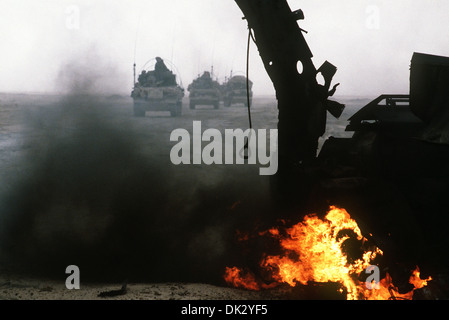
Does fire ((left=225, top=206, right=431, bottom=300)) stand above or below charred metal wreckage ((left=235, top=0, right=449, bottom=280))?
below

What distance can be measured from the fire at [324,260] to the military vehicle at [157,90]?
17.3 meters

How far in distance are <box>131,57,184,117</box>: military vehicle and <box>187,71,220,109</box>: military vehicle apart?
17.7 ft

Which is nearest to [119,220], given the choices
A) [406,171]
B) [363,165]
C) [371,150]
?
[363,165]

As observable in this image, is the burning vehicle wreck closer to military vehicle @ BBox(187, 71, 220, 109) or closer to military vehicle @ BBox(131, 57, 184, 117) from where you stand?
military vehicle @ BBox(131, 57, 184, 117)

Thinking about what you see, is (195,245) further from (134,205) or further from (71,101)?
(71,101)

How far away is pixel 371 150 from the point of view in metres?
4.98

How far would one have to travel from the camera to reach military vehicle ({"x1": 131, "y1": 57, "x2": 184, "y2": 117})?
21797 mm

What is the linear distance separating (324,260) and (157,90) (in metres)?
18.0

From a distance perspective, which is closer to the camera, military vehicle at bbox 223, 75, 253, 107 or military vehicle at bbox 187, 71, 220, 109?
military vehicle at bbox 187, 71, 220, 109

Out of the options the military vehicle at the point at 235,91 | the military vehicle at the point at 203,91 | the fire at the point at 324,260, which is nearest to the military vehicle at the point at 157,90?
the military vehicle at the point at 203,91

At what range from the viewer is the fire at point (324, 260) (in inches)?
207

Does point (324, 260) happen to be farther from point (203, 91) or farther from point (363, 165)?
point (203, 91)

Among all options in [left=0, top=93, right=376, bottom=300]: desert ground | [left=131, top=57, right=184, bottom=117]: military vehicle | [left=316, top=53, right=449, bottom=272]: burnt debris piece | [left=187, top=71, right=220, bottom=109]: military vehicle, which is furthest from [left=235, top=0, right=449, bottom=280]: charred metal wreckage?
[left=187, top=71, right=220, bottom=109]: military vehicle
